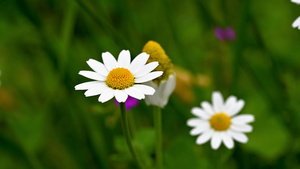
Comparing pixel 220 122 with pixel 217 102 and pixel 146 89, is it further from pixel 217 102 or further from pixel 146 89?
pixel 146 89

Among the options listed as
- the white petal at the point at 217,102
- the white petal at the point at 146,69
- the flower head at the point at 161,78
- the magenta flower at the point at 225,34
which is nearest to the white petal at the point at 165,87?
the flower head at the point at 161,78

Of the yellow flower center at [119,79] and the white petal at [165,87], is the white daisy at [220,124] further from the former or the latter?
the yellow flower center at [119,79]

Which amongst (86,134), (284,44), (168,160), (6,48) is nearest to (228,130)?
(168,160)

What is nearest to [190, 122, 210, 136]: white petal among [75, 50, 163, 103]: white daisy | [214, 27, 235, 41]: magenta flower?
[75, 50, 163, 103]: white daisy

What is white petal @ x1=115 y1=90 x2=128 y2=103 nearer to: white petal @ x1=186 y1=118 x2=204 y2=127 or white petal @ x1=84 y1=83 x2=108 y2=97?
white petal @ x1=84 y1=83 x2=108 y2=97

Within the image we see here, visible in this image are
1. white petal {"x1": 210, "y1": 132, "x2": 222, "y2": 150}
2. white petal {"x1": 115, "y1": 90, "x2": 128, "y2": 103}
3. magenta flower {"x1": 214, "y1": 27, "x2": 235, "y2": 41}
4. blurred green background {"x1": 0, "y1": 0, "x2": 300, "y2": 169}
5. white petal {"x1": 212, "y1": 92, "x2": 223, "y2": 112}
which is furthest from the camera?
magenta flower {"x1": 214, "y1": 27, "x2": 235, "y2": 41}

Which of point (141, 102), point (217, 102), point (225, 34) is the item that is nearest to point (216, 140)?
point (217, 102)
